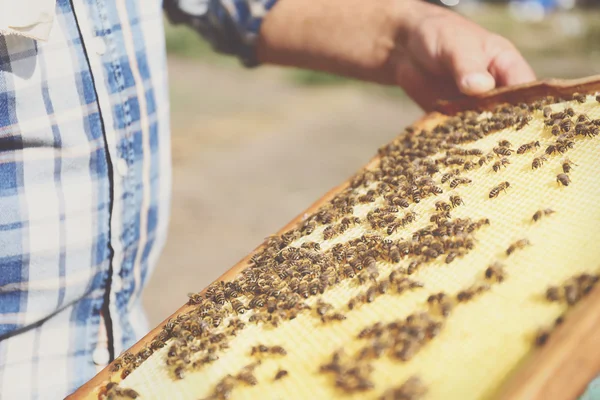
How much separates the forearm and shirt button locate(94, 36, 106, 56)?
146 centimetres

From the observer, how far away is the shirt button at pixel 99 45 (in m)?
2.34

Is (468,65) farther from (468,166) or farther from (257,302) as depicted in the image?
(257,302)

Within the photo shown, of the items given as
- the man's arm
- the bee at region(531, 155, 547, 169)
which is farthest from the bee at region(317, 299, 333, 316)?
the man's arm

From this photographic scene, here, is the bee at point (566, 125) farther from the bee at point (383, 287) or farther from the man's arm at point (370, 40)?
the bee at point (383, 287)

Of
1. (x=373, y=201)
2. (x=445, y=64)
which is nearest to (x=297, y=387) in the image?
(x=373, y=201)

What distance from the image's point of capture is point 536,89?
2.54 metres

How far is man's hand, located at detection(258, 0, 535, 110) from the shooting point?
2900 millimetres

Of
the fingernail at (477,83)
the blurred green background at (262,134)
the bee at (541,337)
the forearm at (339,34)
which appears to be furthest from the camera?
the blurred green background at (262,134)

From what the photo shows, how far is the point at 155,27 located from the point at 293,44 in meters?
1.17

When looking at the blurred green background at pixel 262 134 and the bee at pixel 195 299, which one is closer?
the bee at pixel 195 299

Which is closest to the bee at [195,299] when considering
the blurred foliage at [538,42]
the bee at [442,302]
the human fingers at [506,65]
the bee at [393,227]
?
the bee at [393,227]

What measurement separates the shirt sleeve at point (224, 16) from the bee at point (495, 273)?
2.54 meters

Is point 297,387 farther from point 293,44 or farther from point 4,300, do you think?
point 293,44

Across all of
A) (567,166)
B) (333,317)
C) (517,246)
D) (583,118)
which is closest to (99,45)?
(333,317)
